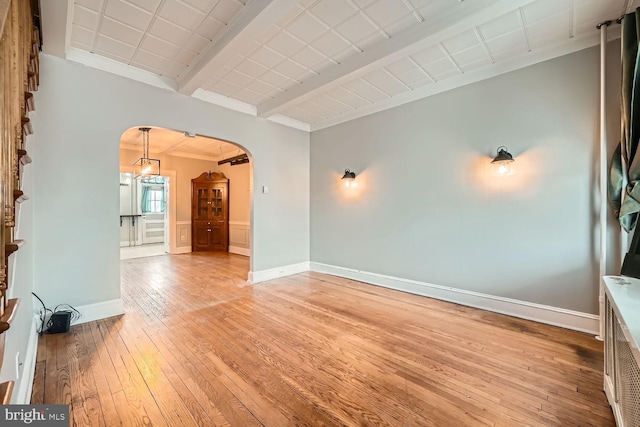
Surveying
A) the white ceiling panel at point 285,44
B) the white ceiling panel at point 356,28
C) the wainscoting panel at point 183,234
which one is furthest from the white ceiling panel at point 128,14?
the wainscoting panel at point 183,234

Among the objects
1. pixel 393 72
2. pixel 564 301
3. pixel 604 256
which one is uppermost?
pixel 393 72

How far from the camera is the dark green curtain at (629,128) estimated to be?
2111 millimetres

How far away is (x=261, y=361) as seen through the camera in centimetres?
219

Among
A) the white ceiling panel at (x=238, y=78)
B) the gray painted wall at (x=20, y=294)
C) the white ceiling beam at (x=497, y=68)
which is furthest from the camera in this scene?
the white ceiling panel at (x=238, y=78)

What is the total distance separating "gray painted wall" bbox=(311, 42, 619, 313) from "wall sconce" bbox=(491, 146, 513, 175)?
73 mm

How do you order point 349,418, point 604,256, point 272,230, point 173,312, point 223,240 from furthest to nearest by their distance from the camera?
point 223,240 < point 272,230 < point 173,312 < point 604,256 < point 349,418

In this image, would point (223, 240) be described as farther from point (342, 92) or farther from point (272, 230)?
point (342, 92)

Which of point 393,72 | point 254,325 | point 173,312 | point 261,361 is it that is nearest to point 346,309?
point 254,325

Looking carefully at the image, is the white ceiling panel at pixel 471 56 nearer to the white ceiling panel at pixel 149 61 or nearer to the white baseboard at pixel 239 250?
the white ceiling panel at pixel 149 61

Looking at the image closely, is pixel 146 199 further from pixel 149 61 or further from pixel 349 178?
pixel 349 178

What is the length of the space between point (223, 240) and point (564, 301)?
302 inches

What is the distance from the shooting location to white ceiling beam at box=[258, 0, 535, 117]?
2.19 meters

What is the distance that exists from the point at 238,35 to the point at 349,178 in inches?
109

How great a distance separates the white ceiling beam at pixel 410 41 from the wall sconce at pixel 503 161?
135 cm
